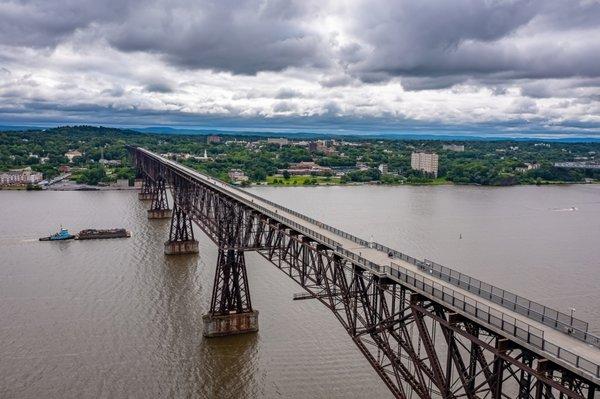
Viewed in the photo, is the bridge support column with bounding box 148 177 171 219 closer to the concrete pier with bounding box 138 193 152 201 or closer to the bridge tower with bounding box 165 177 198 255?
the concrete pier with bounding box 138 193 152 201

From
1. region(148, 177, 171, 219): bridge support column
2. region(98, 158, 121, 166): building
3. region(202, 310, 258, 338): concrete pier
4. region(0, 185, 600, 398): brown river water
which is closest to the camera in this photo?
region(0, 185, 600, 398): brown river water

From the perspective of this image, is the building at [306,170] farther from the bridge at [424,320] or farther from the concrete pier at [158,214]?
the bridge at [424,320]

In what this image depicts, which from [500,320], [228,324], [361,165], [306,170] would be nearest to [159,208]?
[228,324]

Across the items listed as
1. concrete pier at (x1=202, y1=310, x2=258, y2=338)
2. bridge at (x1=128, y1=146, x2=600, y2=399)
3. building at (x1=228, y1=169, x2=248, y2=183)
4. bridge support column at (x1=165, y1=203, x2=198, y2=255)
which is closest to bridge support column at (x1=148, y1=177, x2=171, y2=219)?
bridge support column at (x1=165, y1=203, x2=198, y2=255)

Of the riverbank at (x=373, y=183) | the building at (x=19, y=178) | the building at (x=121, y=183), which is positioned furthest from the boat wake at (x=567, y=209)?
the building at (x=19, y=178)

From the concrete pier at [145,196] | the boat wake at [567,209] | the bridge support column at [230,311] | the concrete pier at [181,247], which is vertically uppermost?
the bridge support column at [230,311]

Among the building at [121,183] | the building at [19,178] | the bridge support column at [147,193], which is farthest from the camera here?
the building at [121,183]
